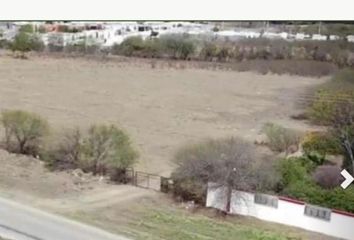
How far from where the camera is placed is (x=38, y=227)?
2707 mm

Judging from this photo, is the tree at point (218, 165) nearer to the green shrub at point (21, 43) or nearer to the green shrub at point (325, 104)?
the green shrub at point (325, 104)

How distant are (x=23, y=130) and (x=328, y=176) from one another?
137cm

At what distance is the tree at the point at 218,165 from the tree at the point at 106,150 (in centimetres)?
25

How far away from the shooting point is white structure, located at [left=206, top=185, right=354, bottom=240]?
2.06 meters

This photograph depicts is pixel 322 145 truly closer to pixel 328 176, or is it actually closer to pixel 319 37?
pixel 328 176

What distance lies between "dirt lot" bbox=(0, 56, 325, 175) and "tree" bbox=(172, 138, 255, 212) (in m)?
0.04

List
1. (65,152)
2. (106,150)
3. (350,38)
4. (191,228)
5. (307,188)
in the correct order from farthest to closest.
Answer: (65,152) < (106,150) < (191,228) < (307,188) < (350,38)

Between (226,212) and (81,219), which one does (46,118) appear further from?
(226,212)

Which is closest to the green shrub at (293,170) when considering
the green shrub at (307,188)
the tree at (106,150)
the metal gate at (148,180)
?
the green shrub at (307,188)

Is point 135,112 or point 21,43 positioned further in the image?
point 21,43

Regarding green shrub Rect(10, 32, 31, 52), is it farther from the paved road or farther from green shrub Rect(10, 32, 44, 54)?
the paved road

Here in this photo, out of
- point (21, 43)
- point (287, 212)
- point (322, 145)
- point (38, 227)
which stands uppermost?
point (21, 43)

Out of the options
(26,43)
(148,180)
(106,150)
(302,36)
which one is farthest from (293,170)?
(26,43)
